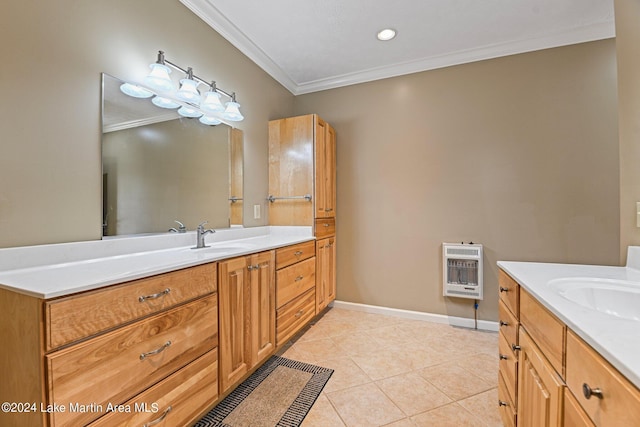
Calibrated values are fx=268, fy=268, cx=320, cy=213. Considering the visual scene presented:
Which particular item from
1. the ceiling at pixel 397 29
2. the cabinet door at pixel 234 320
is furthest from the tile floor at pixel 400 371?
the ceiling at pixel 397 29

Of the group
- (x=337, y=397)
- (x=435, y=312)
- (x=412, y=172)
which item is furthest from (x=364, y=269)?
(x=337, y=397)

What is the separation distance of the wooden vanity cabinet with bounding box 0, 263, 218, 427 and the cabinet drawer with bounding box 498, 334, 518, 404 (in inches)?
56.7

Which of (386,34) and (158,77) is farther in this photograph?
(386,34)

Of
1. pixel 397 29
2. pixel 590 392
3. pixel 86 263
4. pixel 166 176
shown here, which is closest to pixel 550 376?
pixel 590 392

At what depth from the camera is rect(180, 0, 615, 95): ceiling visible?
2.00 meters

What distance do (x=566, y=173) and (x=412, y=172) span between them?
1.27 meters

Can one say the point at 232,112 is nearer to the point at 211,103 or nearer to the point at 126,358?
the point at 211,103

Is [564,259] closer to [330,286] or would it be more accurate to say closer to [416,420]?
[416,420]

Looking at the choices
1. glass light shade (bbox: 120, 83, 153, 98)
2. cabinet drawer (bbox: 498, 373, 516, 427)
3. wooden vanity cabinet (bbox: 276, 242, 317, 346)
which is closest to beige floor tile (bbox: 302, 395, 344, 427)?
wooden vanity cabinet (bbox: 276, 242, 317, 346)

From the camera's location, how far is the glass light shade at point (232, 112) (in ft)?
7.19

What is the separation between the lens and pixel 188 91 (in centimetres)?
185

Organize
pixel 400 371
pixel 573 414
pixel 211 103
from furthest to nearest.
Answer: pixel 211 103 < pixel 400 371 < pixel 573 414

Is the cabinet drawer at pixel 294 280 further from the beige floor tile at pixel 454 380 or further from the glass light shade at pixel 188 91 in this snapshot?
the glass light shade at pixel 188 91

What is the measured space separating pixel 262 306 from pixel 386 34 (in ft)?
8.00
